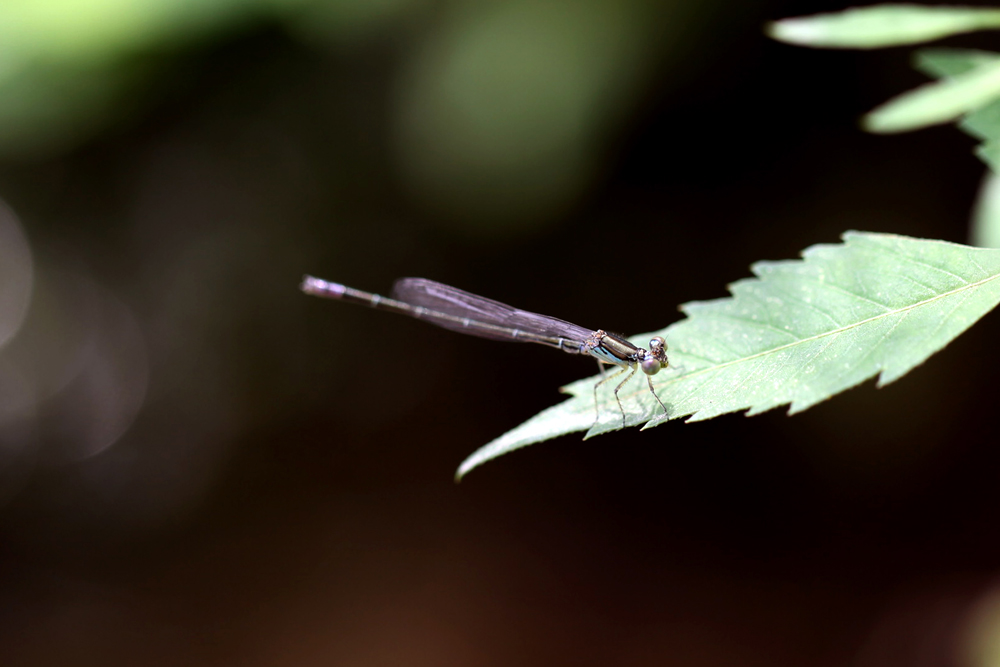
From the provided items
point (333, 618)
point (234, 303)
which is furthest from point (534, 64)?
point (333, 618)

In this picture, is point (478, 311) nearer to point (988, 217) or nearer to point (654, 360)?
point (654, 360)

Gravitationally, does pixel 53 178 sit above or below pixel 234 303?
above

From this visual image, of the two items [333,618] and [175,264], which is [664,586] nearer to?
[333,618]

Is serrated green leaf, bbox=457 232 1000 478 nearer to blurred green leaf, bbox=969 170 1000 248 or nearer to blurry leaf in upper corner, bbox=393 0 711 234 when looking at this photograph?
blurred green leaf, bbox=969 170 1000 248

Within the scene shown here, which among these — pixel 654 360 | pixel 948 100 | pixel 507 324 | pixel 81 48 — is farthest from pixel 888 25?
pixel 81 48

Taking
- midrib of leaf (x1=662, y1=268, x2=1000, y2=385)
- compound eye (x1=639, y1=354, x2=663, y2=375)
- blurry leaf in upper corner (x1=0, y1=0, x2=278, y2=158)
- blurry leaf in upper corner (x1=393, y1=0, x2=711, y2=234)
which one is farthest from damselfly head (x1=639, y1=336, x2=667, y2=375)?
blurry leaf in upper corner (x1=0, y1=0, x2=278, y2=158)

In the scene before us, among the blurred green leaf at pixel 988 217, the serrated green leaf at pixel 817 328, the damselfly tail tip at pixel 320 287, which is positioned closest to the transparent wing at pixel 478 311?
the damselfly tail tip at pixel 320 287

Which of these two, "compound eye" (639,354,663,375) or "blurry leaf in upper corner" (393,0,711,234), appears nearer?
"compound eye" (639,354,663,375)
